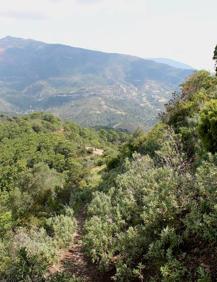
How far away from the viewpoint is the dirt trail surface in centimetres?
1281

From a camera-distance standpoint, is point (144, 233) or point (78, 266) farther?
point (78, 266)

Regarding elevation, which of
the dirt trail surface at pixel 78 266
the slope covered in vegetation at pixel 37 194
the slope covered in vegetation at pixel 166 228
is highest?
the slope covered in vegetation at pixel 166 228

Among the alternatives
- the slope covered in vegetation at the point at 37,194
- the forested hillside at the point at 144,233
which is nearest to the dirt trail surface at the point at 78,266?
the forested hillside at the point at 144,233

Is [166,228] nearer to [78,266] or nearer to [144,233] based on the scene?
[144,233]

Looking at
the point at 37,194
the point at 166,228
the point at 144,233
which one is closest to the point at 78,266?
the point at 144,233

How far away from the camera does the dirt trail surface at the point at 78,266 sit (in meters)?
12.8

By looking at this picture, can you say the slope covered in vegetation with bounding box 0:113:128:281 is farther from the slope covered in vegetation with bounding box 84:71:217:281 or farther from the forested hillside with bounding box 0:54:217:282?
the slope covered in vegetation with bounding box 84:71:217:281

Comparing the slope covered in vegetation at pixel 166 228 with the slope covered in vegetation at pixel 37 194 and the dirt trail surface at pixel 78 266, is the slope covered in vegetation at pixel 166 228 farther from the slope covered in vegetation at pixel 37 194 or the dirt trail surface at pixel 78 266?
the slope covered in vegetation at pixel 37 194

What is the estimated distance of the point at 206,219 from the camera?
10016mm

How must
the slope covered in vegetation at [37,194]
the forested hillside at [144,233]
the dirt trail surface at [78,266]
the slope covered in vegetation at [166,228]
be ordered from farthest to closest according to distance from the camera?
the slope covered in vegetation at [37,194]
the dirt trail surface at [78,266]
the forested hillside at [144,233]
the slope covered in vegetation at [166,228]

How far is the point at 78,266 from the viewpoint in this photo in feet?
45.5

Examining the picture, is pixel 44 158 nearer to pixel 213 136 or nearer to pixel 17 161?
pixel 17 161

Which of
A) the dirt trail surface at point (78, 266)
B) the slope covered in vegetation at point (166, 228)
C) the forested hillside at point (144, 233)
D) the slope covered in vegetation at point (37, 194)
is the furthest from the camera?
the slope covered in vegetation at point (37, 194)

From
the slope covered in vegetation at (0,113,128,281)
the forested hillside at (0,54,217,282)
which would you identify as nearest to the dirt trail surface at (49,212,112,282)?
the forested hillside at (0,54,217,282)
